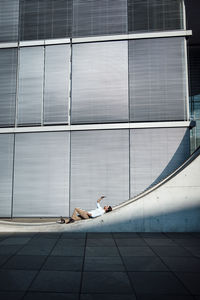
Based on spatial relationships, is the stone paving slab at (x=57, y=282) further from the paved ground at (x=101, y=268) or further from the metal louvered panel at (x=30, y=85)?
the metal louvered panel at (x=30, y=85)

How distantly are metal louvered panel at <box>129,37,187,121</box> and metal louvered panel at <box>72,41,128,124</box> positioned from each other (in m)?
0.50

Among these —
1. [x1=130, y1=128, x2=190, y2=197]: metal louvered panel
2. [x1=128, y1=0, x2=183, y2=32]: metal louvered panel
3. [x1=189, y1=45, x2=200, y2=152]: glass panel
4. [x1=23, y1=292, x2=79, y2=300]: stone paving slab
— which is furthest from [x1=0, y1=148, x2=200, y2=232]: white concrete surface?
[x1=189, y1=45, x2=200, y2=152]: glass panel

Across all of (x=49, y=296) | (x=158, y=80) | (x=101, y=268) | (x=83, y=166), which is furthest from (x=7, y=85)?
(x=49, y=296)

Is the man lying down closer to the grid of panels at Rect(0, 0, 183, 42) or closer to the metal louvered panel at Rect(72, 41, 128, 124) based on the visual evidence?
the metal louvered panel at Rect(72, 41, 128, 124)

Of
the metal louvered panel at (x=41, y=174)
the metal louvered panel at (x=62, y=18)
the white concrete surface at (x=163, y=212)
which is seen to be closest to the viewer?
the white concrete surface at (x=163, y=212)

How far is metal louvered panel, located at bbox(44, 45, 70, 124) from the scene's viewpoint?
11406mm

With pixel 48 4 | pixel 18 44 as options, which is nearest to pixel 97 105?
pixel 18 44

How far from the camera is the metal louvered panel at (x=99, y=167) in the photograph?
1058 cm

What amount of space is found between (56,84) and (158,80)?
18.4 feet

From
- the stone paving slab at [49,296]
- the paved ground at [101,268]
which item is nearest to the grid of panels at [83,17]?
the paved ground at [101,268]

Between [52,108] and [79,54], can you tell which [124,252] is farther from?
[79,54]

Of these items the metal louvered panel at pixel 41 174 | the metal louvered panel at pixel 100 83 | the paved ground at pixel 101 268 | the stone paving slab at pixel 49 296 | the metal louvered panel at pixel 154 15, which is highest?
the metal louvered panel at pixel 154 15

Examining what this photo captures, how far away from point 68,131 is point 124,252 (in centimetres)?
741

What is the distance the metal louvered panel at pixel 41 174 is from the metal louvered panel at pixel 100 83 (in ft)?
6.32
